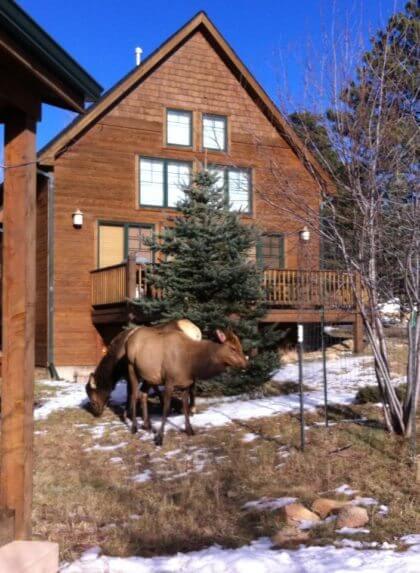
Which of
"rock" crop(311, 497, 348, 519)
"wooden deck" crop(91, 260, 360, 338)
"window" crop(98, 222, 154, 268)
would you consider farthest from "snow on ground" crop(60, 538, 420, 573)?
"window" crop(98, 222, 154, 268)

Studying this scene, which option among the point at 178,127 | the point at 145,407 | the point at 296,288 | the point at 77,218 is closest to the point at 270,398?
the point at 145,407

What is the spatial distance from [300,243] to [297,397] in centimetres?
269

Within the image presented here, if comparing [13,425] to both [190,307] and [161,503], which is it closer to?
[161,503]

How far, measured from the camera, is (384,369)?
8.39 m

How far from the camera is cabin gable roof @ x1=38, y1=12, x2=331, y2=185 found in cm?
1708

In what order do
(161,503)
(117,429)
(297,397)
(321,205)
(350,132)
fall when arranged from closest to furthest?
(161,503) → (350,132) → (321,205) → (117,429) → (297,397)

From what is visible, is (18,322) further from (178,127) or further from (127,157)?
(178,127)

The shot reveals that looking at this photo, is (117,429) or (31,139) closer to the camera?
(31,139)

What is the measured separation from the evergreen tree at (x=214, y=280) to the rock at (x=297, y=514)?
18.9ft

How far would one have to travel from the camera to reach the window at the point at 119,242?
58.7ft

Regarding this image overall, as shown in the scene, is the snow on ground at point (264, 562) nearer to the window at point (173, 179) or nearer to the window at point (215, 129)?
the window at point (173, 179)

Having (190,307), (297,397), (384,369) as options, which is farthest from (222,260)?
(384,369)

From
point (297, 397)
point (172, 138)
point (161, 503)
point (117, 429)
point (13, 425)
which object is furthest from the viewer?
point (172, 138)

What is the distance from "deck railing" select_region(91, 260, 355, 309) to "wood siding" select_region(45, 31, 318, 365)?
2.20 ft
